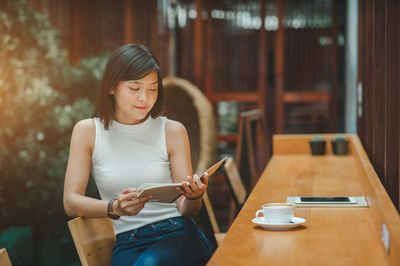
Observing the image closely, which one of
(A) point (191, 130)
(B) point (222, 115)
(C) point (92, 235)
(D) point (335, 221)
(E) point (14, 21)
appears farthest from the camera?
(B) point (222, 115)

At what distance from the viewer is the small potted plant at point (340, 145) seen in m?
3.73

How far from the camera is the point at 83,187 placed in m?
2.07

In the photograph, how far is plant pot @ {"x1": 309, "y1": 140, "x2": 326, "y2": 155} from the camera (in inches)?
149

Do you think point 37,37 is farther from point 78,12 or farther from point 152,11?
point 152,11

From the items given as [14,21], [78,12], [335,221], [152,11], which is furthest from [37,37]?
[335,221]

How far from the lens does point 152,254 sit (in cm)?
181

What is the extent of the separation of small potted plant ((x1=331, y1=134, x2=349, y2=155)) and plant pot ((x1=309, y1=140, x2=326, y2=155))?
70mm

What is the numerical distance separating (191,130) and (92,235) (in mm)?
2888

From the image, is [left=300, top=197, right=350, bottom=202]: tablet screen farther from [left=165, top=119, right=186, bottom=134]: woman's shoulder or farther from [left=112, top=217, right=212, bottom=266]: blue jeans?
[left=165, top=119, right=186, bottom=134]: woman's shoulder

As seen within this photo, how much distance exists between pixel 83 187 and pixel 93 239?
24cm

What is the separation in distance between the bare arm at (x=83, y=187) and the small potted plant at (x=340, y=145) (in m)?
2.11

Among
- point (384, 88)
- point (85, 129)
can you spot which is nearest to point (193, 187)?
point (85, 129)

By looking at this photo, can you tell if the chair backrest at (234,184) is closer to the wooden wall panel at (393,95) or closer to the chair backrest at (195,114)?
the wooden wall panel at (393,95)

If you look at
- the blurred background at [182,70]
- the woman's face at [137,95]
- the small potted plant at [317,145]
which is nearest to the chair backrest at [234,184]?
the woman's face at [137,95]
